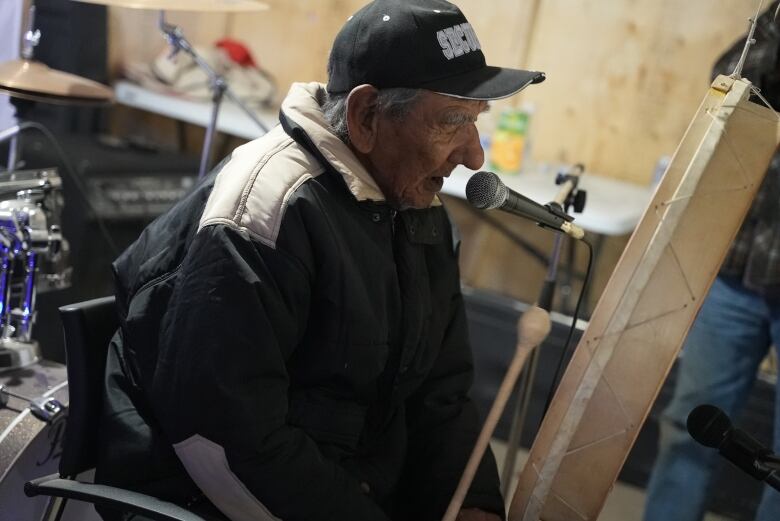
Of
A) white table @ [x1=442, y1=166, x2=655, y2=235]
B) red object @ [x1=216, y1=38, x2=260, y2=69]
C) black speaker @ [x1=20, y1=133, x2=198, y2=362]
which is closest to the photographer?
white table @ [x1=442, y1=166, x2=655, y2=235]

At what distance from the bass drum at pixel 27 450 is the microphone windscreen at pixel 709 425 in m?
0.97

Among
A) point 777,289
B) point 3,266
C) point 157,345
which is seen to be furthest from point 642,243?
point 3,266

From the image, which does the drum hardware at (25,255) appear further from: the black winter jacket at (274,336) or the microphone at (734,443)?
the microphone at (734,443)

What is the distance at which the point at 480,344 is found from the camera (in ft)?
9.85

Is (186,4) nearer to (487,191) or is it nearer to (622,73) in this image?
(487,191)

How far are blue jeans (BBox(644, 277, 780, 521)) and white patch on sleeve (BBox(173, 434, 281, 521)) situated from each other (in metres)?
1.17

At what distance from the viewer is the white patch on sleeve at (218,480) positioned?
1225 mm

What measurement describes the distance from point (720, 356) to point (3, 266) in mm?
1532

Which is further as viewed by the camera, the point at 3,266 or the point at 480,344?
the point at 480,344

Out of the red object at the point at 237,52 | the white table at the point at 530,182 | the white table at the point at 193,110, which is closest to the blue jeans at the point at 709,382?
the white table at the point at 530,182

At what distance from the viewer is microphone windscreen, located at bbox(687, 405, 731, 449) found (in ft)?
3.84

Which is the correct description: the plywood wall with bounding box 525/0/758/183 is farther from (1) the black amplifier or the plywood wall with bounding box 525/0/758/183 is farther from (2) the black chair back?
(2) the black chair back

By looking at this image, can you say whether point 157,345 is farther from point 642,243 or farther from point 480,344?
point 480,344

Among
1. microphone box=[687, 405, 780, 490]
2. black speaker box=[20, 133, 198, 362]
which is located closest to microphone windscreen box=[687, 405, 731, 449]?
microphone box=[687, 405, 780, 490]
